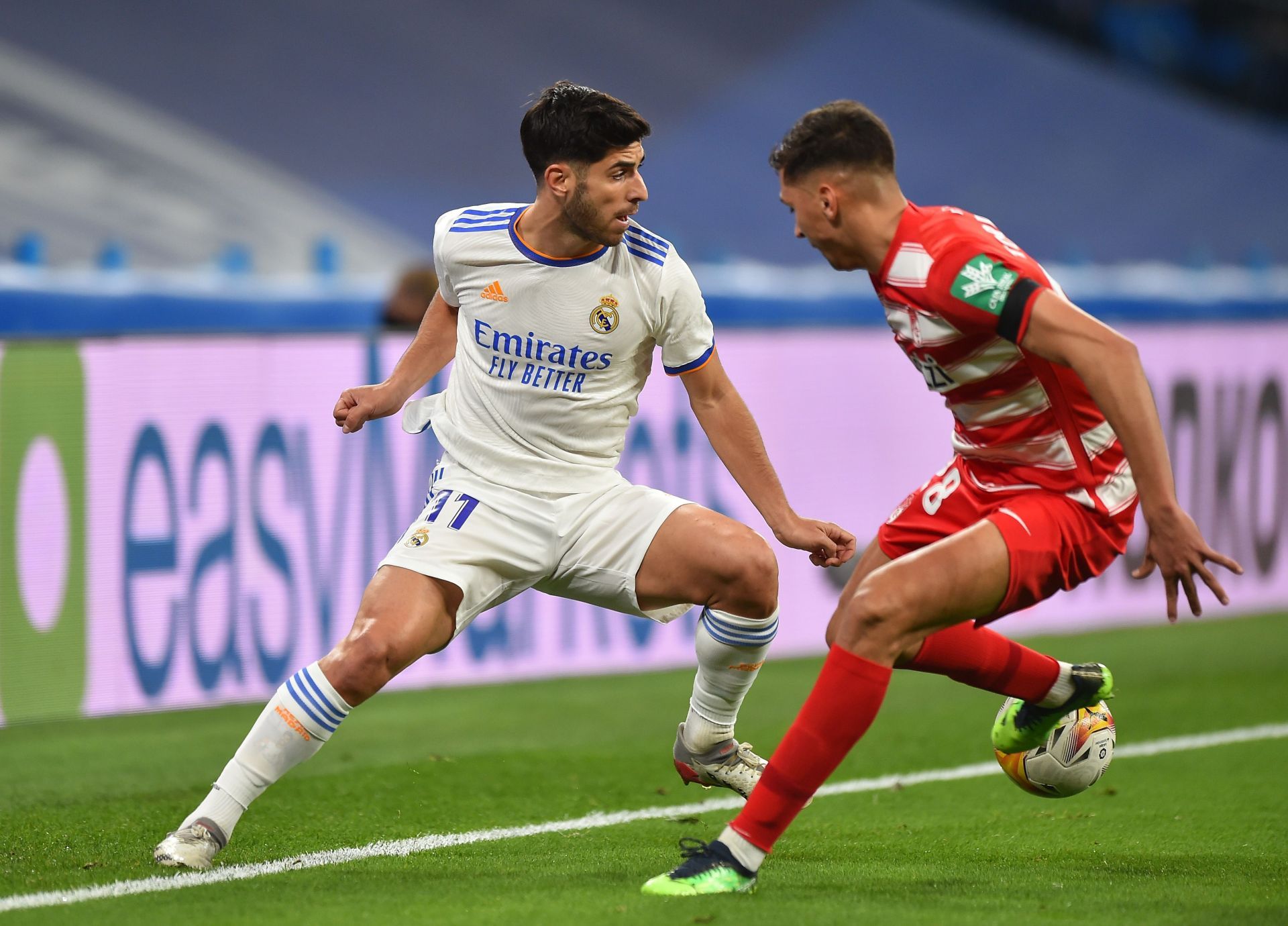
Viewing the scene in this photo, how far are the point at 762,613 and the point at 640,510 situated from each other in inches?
17.1

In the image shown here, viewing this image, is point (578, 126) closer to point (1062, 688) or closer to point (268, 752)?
point (268, 752)

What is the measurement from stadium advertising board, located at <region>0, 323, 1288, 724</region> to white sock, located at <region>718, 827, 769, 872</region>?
355 cm

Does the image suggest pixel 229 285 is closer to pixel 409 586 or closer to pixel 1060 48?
pixel 409 586

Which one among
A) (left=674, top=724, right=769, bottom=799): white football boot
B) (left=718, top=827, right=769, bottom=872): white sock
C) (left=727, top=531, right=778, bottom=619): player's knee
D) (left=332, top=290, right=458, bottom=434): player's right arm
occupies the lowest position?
(left=674, top=724, right=769, bottom=799): white football boot

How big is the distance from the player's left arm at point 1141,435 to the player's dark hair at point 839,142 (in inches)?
27.4

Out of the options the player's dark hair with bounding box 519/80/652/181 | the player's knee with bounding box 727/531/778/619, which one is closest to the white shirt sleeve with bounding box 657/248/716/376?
the player's dark hair with bounding box 519/80/652/181

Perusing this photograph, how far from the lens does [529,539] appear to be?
14.7 ft

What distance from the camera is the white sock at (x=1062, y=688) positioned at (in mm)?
4648

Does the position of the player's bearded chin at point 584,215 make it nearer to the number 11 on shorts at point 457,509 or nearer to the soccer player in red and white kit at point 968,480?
the soccer player in red and white kit at point 968,480

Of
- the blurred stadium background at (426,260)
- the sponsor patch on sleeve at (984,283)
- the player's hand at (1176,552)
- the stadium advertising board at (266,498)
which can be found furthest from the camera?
the blurred stadium background at (426,260)

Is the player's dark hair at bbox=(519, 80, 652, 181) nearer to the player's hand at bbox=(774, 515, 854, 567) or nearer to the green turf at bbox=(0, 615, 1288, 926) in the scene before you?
the player's hand at bbox=(774, 515, 854, 567)

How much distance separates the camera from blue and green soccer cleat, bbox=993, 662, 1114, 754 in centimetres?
466

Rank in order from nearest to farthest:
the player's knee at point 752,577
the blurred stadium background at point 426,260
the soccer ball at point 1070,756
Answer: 1. the player's knee at point 752,577
2. the soccer ball at point 1070,756
3. the blurred stadium background at point 426,260

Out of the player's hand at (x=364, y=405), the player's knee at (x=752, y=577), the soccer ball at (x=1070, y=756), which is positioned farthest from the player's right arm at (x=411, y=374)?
the soccer ball at (x=1070, y=756)
